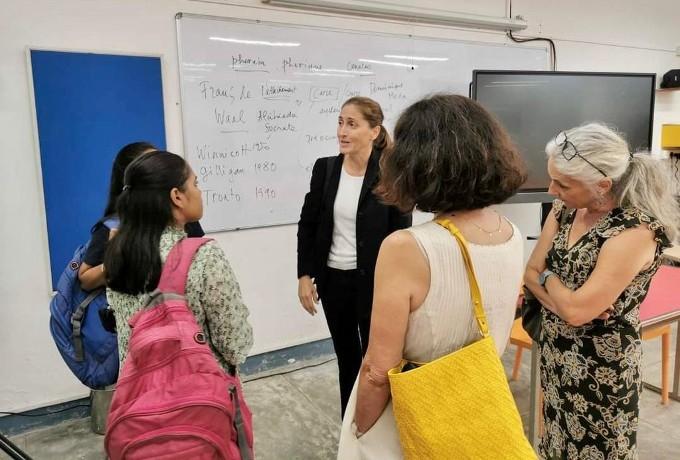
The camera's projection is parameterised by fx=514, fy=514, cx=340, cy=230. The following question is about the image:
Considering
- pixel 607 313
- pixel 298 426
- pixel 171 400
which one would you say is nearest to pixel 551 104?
pixel 607 313

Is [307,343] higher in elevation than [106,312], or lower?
lower

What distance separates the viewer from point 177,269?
1232 millimetres

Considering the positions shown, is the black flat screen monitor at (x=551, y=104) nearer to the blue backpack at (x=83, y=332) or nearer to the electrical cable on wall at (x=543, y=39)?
the electrical cable on wall at (x=543, y=39)

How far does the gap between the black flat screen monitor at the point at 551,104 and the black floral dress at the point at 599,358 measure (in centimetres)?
219

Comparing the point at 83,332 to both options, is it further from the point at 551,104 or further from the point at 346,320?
the point at 551,104

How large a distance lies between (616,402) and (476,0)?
3.10 meters

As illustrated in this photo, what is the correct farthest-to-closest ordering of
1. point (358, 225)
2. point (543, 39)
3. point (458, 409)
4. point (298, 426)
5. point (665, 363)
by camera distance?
point (543, 39)
point (665, 363)
point (298, 426)
point (358, 225)
point (458, 409)

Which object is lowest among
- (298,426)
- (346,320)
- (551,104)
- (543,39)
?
(298,426)

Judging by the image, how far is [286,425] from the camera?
258 centimetres

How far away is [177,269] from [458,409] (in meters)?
0.72

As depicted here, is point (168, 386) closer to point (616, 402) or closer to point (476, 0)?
point (616, 402)

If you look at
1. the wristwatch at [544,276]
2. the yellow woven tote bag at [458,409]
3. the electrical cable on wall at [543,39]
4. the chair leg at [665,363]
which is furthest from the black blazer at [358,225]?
the electrical cable on wall at [543,39]

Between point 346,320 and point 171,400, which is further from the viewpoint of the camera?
point 346,320

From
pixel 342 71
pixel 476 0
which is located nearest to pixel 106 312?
pixel 342 71
